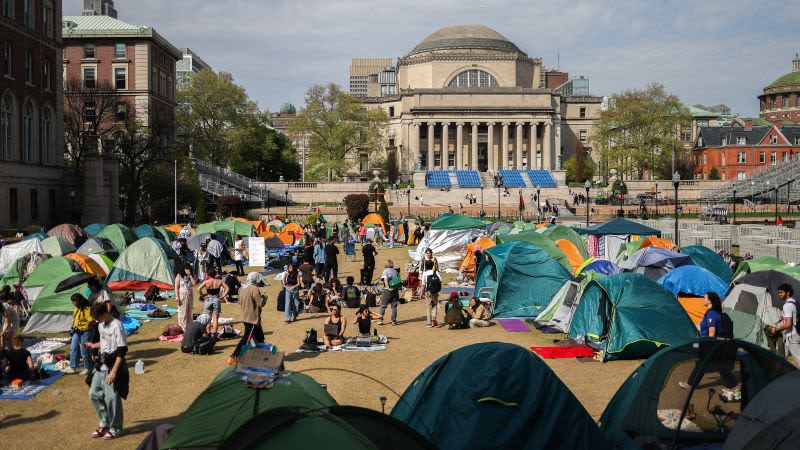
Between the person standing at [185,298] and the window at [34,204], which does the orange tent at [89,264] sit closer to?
the person standing at [185,298]

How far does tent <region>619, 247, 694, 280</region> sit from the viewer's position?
69.7ft

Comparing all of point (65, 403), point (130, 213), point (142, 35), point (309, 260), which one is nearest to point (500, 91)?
point (142, 35)

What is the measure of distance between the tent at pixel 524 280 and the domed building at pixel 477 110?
68311mm

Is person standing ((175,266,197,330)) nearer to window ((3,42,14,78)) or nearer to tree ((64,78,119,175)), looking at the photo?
window ((3,42,14,78))

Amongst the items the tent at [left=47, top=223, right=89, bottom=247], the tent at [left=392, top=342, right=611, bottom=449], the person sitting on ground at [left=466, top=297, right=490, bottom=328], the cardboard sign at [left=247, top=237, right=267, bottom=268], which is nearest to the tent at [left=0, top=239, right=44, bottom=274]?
the tent at [left=47, top=223, right=89, bottom=247]

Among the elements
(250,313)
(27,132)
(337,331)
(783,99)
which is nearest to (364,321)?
(337,331)

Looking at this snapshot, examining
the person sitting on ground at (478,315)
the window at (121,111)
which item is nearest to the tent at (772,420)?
the person sitting on ground at (478,315)

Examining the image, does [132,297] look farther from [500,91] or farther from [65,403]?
[500,91]

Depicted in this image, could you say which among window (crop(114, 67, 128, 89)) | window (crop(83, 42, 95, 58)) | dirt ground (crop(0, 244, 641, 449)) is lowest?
dirt ground (crop(0, 244, 641, 449))

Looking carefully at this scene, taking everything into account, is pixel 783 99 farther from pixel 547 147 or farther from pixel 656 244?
pixel 656 244

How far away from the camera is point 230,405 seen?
8.04 m

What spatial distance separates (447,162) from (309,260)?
2782 inches

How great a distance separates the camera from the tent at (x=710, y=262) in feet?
74.3

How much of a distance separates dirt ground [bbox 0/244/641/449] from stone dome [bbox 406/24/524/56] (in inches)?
3543
